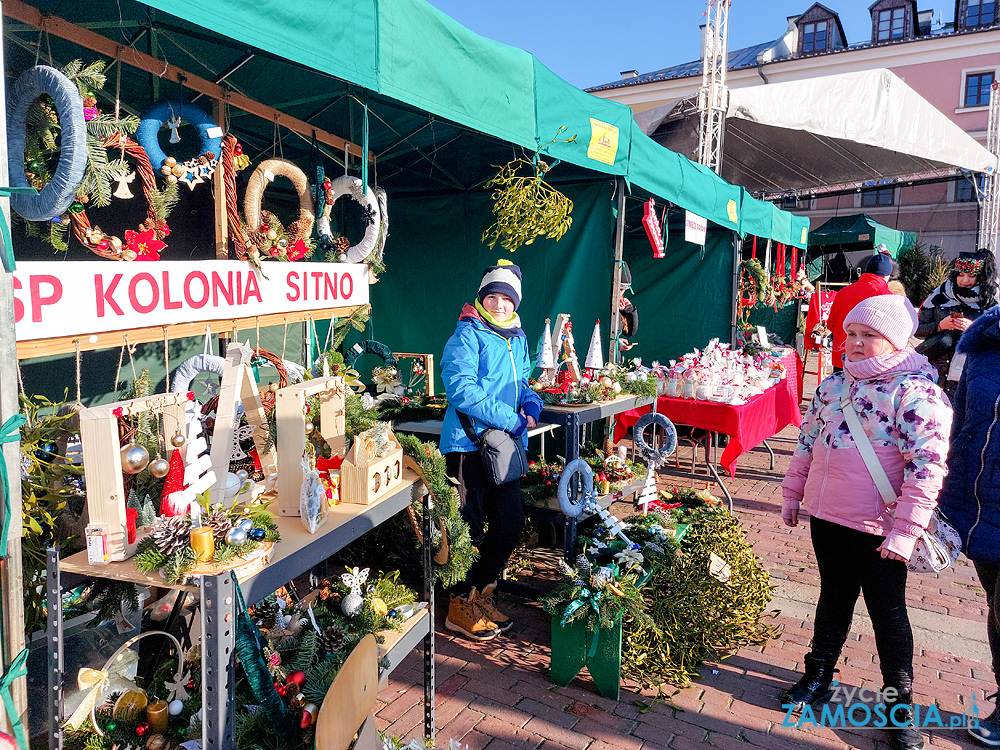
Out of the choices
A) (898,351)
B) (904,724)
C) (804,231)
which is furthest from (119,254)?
(804,231)

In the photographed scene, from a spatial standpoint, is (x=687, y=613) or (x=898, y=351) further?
(x=687, y=613)

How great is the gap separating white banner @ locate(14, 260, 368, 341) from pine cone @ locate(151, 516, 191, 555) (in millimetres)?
648

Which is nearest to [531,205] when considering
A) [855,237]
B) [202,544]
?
[202,544]

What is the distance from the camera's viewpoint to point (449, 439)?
10.8 feet

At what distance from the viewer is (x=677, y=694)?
9.97 feet

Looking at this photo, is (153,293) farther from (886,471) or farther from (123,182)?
(886,471)

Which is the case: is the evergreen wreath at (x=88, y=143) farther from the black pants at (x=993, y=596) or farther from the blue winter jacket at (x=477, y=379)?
the black pants at (x=993, y=596)

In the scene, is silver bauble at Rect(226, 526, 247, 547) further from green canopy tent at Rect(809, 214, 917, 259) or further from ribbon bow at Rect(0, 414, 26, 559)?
green canopy tent at Rect(809, 214, 917, 259)

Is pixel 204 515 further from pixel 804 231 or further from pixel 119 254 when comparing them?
pixel 804 231

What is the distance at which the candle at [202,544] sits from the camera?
1622 millimetres

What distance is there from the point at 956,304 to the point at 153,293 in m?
5.30

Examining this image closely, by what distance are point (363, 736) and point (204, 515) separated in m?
0.76

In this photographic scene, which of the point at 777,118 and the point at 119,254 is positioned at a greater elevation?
the point at 777,118

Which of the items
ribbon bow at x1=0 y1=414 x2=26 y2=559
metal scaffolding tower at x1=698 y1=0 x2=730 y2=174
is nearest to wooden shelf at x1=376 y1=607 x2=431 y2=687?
ribbon bow at x1=0 y1=414 x2=26 y2=559
